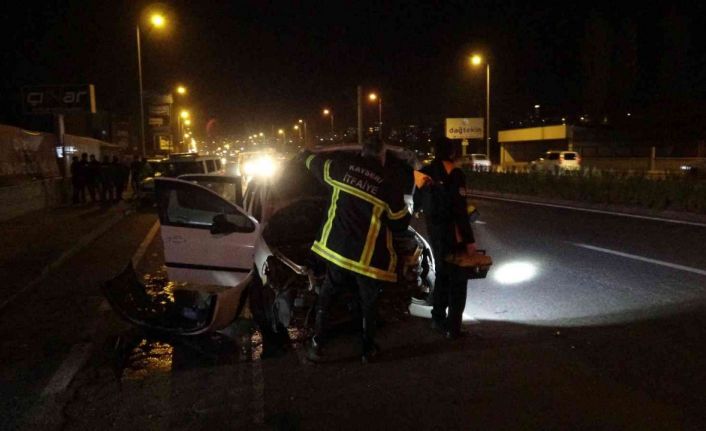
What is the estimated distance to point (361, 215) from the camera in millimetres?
5430

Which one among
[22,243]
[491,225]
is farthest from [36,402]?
[491,225]

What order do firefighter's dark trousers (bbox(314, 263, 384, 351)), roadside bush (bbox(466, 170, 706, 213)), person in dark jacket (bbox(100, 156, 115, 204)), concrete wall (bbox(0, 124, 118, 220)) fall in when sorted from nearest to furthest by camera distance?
1. firefighter's dark trousers (bbox(314, 263, 384, 351))
2. roadside bush (bbox(466, 170, 706, 213))
3. concrete wall (bbox(0, 124, 118, 220))
4. person in dark jacket (bbox(100, 156, 115, 204))

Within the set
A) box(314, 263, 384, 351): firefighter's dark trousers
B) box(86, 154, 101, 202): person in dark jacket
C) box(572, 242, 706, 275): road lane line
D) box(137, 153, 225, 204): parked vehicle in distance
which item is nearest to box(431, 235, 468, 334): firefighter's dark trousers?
box(314, 263, 384, 351): firefighter's dark trousers

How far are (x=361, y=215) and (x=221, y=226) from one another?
2.20 m

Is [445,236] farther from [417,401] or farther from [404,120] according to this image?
[404,120]

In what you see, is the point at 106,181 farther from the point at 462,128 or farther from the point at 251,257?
the point at 462,128

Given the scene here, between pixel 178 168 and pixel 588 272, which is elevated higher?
pixel 178 168

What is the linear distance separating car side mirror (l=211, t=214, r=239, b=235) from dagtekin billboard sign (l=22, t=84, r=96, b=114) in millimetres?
24082

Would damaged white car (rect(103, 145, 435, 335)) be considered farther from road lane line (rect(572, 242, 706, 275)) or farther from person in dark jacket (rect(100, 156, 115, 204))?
person in dark jacket (rect(100, 156, 115, 204))

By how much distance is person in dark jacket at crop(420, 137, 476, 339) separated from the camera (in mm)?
6230

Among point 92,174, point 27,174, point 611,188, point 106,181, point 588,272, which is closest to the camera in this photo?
point 588,272

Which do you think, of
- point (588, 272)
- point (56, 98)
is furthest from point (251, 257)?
point (56, 98)

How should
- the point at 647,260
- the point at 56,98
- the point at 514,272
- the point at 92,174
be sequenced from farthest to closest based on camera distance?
the point at 56,98
the point at 92,174
the point at 647,260
the point at 514,272

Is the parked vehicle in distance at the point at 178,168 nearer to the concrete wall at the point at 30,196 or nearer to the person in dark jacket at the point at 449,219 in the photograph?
the concrete wall at the point at 30,196
